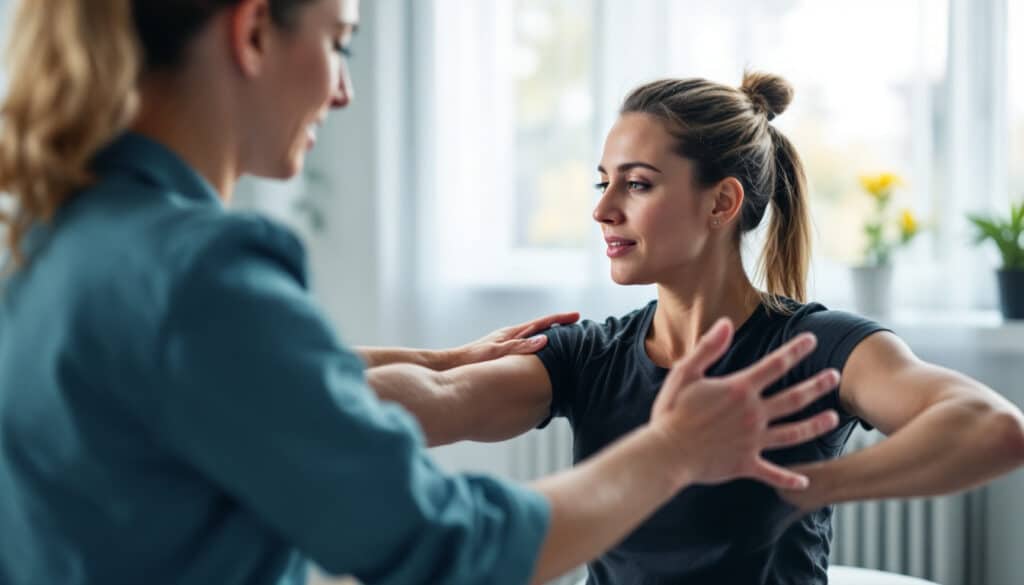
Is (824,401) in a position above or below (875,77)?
below

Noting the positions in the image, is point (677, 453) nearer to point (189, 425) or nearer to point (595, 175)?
point (189, 425)

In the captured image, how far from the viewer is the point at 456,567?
81cm

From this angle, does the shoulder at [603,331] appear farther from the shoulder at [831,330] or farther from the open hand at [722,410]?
the open hand at [722,410]

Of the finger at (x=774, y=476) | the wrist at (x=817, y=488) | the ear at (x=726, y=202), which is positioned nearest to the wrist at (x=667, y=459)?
the finger at (x=774, y=476)

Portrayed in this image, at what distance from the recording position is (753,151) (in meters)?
1.70

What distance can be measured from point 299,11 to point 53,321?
315 mm

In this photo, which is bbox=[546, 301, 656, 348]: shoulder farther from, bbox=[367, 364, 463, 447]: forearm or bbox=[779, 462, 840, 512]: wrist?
bbox=[779, 462, 840, 512]: wrist

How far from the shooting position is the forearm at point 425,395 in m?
1.52

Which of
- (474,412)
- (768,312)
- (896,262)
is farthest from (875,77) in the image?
(474,412)

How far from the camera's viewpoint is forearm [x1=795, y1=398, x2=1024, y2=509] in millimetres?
1251

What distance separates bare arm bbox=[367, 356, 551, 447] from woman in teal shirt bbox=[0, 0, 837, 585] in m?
0.65

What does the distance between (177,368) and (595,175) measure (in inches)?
91.2

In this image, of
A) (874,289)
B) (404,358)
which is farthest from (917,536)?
(404,358)

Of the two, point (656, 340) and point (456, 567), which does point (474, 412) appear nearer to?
point (656, 340)
